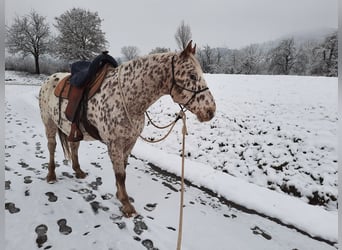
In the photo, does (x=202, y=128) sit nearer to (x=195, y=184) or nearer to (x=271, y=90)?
(x=195, y=184)

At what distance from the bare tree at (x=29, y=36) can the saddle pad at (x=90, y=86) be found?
109 ft

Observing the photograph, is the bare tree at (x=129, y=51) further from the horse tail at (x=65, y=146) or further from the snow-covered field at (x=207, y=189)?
the horse tail at (x=65, y=146)

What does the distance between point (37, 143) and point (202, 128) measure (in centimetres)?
484

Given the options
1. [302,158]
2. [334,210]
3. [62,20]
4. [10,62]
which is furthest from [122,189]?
[10,62]

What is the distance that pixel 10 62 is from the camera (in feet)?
110

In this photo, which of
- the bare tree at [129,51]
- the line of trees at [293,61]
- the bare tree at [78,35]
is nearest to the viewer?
the bare tree at [78,35]

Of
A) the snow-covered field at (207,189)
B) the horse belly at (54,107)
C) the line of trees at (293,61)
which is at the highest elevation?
the line of trees at (293,61)

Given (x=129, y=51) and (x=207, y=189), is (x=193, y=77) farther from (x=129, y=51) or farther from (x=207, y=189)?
(x=129, y=51)

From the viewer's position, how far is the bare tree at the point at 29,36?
103 feet

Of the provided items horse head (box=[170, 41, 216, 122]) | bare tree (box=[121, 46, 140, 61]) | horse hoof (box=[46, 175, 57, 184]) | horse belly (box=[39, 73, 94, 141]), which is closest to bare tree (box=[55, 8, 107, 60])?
horse belly (box=[39, 73, 94, 141])

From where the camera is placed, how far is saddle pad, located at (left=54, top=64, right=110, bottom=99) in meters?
2.86

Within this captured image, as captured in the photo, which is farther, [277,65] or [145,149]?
[277,65]

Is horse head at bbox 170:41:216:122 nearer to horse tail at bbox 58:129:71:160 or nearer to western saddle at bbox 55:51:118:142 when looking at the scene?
western saddle at bbox 55:51:118:142

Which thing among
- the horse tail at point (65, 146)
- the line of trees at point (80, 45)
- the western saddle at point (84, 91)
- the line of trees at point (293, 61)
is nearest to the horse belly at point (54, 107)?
the western saddle at point (84, 91)
